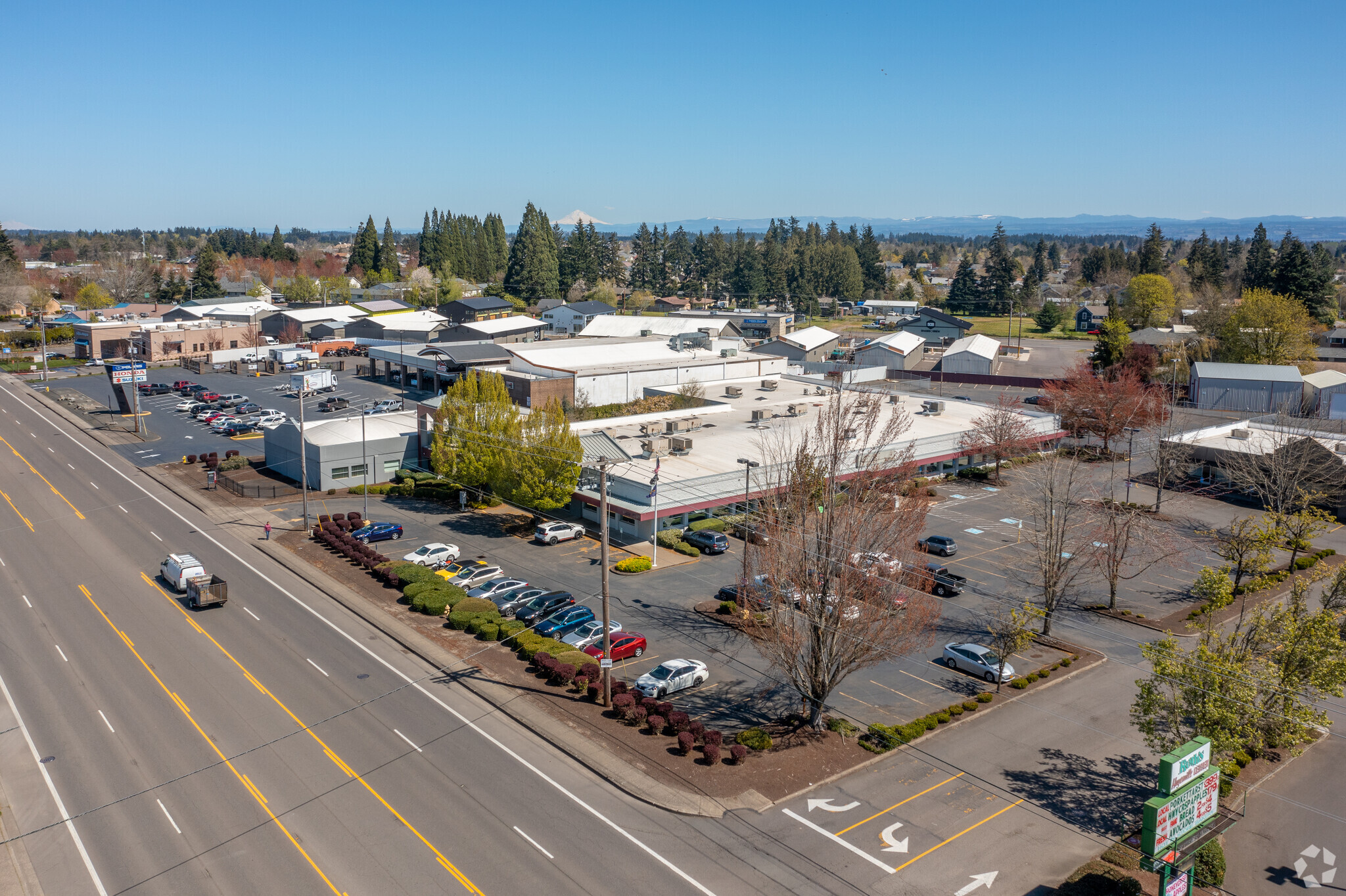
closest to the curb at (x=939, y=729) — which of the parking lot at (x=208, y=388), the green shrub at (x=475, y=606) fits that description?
the green shrub at (x=475, y=606)

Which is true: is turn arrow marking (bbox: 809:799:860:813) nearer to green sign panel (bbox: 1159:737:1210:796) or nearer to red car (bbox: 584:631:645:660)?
green sign panel (bbox: 1159:737:1210:796)

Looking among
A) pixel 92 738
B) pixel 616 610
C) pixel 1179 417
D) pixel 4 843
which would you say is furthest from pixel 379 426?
pixel 1179 417

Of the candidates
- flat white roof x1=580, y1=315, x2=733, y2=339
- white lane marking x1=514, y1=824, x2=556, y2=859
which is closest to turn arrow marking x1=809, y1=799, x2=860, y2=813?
white lane marking x1=514, y1=824, x2=556, y2=859

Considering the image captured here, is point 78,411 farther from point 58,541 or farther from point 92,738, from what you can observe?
point 92,738

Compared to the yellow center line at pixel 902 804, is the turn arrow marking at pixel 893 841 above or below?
above

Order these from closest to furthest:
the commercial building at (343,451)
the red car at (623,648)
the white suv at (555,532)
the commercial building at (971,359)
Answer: the red car at (623,648), the white suv at (555,532), the commercial building at (343,451), the commercial building at (971,359)

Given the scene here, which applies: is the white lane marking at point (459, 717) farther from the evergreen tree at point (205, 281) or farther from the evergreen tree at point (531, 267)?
the evergreen tree at point (205, 281)
